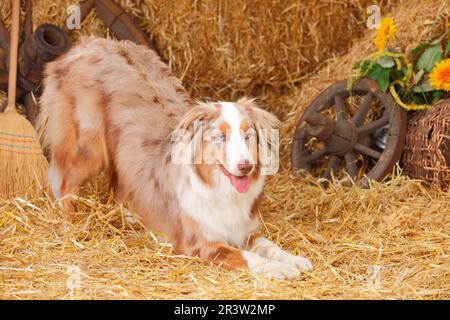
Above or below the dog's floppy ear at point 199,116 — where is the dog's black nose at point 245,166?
below

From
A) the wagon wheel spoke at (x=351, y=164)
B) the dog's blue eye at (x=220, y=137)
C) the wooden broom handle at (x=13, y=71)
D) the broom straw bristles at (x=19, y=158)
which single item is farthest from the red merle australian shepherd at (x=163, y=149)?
the wagon wheel spoke at (x=351, y=164)

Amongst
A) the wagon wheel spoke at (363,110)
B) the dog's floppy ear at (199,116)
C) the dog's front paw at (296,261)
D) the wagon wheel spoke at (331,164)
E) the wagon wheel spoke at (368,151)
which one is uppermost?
the dog's floppy ear at (199,116)

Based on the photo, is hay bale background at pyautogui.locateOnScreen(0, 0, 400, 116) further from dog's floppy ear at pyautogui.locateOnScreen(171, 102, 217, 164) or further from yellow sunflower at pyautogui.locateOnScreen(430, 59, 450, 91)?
dog's floppy ear at pyautogui.locateOnScreen(171, 102, 217, 164)

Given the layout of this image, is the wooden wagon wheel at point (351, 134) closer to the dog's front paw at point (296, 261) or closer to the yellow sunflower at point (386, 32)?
the yellow sunflower at point (386, 32)

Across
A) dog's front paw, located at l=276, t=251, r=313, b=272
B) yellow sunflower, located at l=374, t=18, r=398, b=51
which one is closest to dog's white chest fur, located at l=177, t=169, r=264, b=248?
dog's front paw, located at l=276, t=251, r=313, b=272

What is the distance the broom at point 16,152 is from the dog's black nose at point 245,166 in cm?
168

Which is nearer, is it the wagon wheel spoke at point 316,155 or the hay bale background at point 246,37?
the wagon wheel spoke at point 316,155

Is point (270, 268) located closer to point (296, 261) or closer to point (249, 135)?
point (296, 261)

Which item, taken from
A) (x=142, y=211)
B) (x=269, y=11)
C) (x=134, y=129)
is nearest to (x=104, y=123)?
(x=134, y=129)

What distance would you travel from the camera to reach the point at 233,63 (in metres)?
5.64

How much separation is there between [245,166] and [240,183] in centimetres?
14

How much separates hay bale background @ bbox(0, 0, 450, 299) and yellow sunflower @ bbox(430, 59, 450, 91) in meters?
0.39

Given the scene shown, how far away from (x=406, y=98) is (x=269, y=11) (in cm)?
138

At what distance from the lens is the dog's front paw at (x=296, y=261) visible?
345cm
